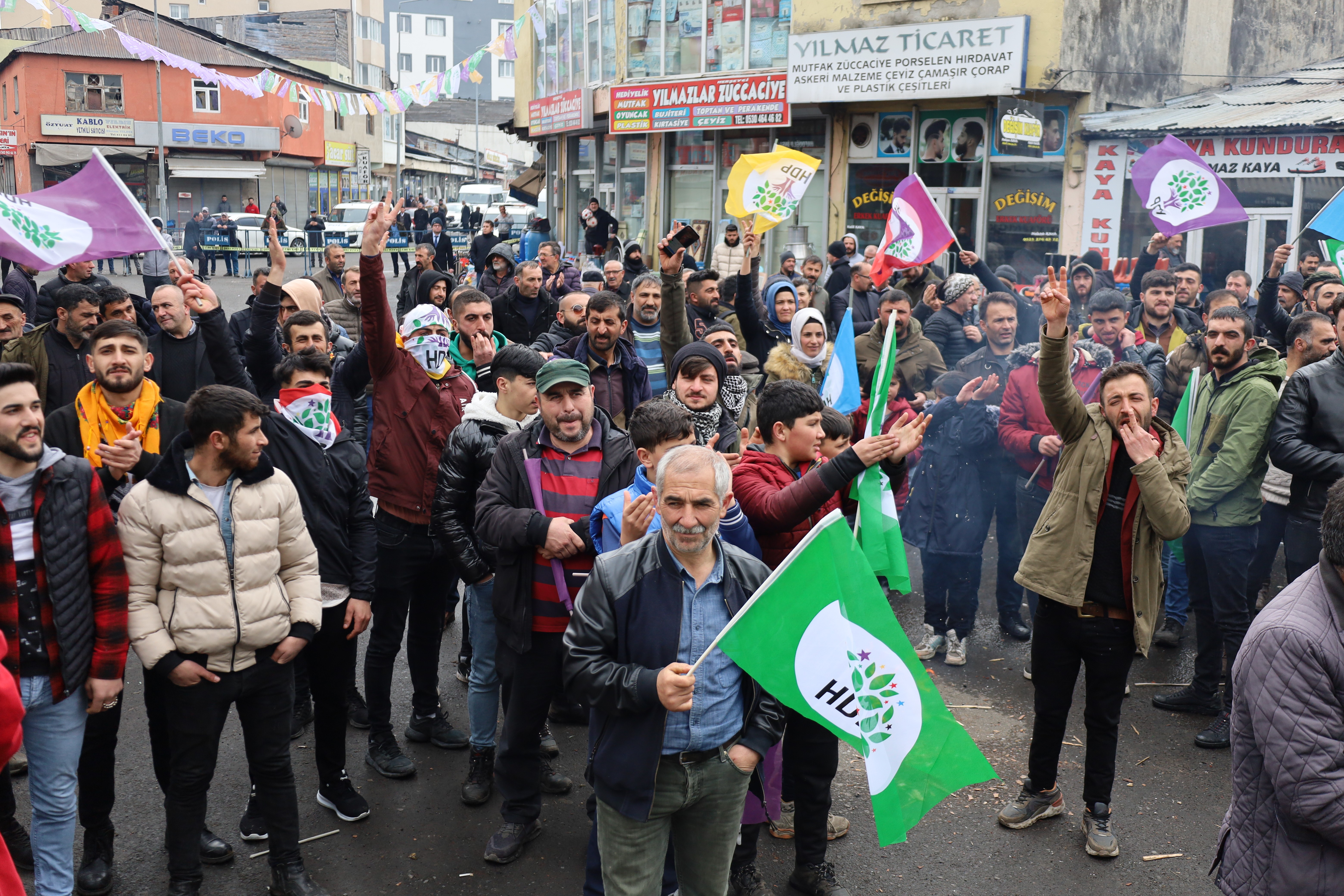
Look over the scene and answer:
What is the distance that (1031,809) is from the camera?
4891 millimetres

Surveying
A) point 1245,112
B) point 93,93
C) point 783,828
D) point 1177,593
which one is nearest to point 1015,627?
point 1177,593

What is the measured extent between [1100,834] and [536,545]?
2612 mm

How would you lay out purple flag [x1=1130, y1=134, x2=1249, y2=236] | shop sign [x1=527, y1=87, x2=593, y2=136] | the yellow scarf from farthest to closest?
1. shop sign [x1=527, y1=87, x2=593, y2=136]
2. purple flag [x1=1130, y1=134, x2=1249, y2=236]
3. the yellow scarf

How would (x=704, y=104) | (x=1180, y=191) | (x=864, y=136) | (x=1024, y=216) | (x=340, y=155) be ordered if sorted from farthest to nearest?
1. (x=340, y=155)
2. (x=704, y=104)
3. (x=864, y=136)
4. (x=1024, y=216)
5. (x=1180, y=191)

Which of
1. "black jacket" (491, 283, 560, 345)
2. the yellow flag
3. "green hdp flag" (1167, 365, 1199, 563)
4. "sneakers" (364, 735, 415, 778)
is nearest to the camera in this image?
"sneakers" (364, 735, 415, 778)

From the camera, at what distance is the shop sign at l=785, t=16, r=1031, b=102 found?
1767cm

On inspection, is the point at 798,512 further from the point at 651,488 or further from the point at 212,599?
the point at 212,599

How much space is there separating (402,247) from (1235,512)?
3001 centimetres

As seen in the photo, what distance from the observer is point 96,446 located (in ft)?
15.1

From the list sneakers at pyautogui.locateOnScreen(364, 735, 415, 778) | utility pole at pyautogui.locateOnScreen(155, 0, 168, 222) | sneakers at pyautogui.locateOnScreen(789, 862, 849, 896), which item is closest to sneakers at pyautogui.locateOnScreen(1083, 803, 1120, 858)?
sneakers at pyautogui.locateOnScreen(789, 862, 849, 896)

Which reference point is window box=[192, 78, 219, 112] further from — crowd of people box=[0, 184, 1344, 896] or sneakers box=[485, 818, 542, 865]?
sneakers box=[485, 818, 542, 865]

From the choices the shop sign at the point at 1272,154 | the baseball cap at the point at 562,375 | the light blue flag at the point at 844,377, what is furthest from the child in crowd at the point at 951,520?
the shop sign at the point at 1272,154

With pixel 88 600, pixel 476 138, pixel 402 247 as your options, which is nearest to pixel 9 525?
pixel 88 600

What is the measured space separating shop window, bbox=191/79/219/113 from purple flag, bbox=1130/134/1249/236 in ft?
163
